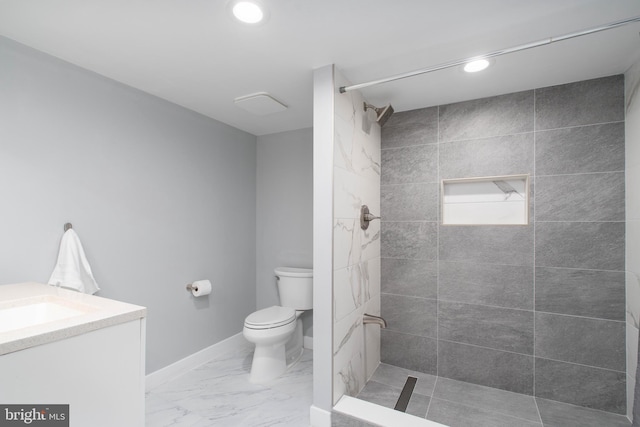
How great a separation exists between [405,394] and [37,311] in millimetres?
2142

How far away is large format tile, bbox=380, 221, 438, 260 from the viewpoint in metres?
2.34

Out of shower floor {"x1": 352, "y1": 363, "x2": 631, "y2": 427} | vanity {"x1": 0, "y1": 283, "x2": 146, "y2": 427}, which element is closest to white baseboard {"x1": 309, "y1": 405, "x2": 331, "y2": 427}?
shower floor {"x1": 352, "y1": 363, "x2": 631, "y2": 427}

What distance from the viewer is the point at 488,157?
217 centimetres

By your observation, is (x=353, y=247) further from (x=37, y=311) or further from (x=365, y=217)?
(x=37, y=311)

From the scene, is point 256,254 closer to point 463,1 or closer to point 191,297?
point 191,297

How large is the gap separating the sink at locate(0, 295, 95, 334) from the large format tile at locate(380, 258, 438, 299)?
199cm

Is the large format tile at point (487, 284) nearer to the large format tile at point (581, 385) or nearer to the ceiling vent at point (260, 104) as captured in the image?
the large format tile at point (581, 385)

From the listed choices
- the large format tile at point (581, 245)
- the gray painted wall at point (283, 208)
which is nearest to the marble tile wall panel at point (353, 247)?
the gray painted wall at point (283, 208)

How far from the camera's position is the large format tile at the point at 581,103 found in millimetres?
1854

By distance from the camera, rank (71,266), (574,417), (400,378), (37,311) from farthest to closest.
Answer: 1. (400,378)
2. (574,417)
3. (71,266)
4. (37,311)

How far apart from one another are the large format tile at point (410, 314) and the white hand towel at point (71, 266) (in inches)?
82.2

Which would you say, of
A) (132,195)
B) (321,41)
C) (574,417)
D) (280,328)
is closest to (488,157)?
(321,41)

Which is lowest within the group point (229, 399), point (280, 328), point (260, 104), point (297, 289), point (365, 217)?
point (229, 399)

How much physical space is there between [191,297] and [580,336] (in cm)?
282
